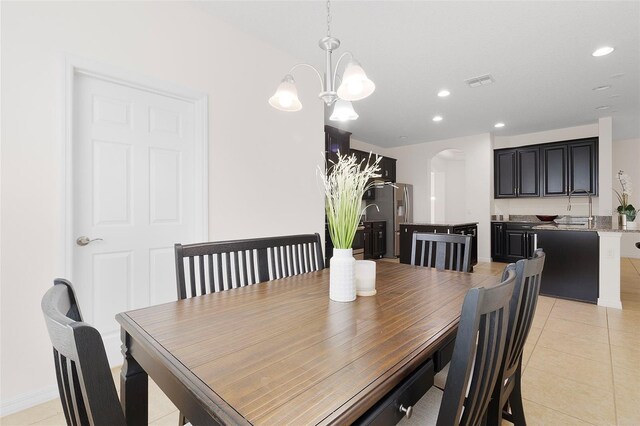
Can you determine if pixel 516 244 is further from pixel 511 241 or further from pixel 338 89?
pixel 338 89

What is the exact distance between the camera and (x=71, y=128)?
187 centimetres

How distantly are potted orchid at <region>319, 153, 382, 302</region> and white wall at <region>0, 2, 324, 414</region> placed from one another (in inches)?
61.8

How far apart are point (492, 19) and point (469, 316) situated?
2.92 meters

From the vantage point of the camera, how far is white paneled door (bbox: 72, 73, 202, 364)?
6.57 ft

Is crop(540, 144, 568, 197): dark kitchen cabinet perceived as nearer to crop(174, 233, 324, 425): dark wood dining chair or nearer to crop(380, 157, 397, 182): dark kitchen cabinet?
crop(380, 157, 397, 182): dark kitchen cabinet

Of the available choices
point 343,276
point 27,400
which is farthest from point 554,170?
point 27,400

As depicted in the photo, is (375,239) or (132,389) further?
(375,239)

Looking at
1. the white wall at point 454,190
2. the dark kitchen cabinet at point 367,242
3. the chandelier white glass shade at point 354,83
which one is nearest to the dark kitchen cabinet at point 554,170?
the white wall at point 454,190

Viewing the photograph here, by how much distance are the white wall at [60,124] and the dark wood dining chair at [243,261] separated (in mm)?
912

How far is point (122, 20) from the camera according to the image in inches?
82.2

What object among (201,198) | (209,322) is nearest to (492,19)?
(201,198)

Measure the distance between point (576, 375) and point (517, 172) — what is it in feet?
17.2

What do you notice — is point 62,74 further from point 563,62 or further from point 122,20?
point 563,62

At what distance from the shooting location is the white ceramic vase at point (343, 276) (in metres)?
1.27
